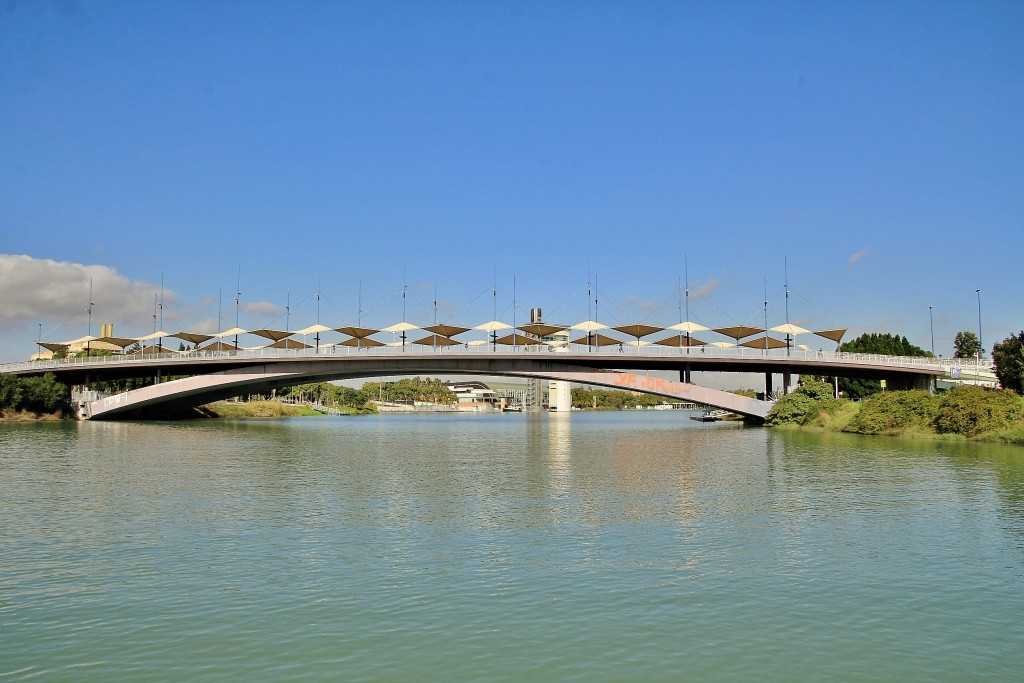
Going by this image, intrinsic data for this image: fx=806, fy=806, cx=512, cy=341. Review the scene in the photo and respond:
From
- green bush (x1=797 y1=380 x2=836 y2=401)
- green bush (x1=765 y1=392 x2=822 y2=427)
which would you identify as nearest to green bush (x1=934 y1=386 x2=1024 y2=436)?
green bush (x1=765 y1=392 x2=822 y2=427)

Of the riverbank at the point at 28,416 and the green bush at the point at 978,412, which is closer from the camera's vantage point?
the green bush at the point at 978,412

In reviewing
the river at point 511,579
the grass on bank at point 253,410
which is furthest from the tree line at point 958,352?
the grass on bank at point 253,410

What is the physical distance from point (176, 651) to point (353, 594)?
323cm

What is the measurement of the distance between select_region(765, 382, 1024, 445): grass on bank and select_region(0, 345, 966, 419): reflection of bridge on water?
16.1 ft

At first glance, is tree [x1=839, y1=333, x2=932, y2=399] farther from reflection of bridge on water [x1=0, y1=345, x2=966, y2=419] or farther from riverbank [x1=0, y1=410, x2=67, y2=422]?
riverbank [x1=0, y1=410, x2=67, y2=422]

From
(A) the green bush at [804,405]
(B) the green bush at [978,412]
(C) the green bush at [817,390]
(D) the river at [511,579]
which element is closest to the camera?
(D) the river at [511,579]

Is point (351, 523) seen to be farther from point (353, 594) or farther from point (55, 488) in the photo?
point (55, 488)

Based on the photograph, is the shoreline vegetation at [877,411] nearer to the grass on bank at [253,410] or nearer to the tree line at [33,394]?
the tree line at [33,394]

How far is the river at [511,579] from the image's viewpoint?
1066cm

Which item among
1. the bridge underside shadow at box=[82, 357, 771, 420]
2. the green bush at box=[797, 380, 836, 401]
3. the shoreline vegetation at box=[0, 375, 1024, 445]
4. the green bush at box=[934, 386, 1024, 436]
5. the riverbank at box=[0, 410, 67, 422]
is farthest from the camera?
the riverbank at box=[0, 410, 67, 422]

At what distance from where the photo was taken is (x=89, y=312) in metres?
111

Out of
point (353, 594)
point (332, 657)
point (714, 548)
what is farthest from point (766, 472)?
point (332, 657)

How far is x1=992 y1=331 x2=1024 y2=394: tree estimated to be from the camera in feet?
200

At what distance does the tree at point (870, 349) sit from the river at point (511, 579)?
67.2m
